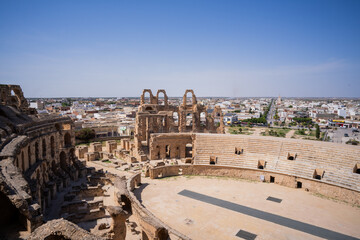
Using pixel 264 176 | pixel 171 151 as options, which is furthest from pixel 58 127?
pixel 264 176

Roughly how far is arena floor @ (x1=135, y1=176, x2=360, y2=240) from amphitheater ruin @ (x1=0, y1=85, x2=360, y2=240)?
77 millimetres

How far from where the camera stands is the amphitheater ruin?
12.6m

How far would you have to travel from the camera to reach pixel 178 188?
2205 cm

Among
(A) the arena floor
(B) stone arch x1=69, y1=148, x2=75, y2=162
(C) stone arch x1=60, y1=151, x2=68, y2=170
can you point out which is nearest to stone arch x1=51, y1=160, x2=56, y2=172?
(C) stone arch x1=60, y1=151, x2=68, y2=170

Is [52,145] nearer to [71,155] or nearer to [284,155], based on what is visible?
[71,155]

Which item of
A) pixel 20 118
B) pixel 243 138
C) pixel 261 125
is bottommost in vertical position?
pixel 261 125

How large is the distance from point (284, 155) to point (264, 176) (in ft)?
10.2

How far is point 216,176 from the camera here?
25.2m

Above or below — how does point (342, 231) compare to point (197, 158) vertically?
below

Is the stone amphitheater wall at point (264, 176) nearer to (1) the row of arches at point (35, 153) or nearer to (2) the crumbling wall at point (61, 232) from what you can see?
(1) the row of arches at point (35, 153)

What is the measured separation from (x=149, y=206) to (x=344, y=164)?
57.8 ft

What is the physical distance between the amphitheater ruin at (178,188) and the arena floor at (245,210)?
0.25ft

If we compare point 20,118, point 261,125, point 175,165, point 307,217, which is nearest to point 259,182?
point 307,217

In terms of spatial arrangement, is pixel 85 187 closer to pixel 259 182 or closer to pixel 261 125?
pixel 259 182
